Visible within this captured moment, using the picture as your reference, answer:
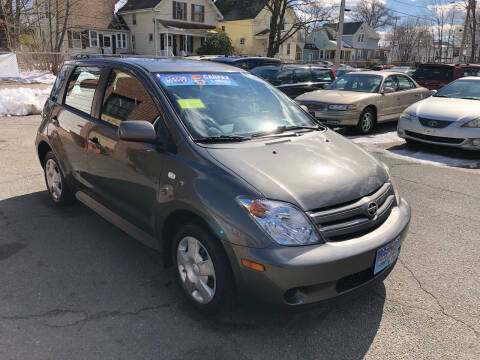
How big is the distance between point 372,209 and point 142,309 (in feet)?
5.88

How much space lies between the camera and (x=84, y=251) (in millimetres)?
3812

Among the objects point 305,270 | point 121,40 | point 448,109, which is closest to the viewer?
point 305,270

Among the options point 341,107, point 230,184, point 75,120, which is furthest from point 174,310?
point 341,107

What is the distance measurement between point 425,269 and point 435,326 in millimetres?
842

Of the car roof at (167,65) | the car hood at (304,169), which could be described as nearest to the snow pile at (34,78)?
the car roof at (167,65)

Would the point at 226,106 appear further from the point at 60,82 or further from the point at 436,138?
the point at 436,138

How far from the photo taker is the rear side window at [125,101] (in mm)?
3326

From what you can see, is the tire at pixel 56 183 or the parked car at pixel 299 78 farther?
the parked car at pixel 299 78

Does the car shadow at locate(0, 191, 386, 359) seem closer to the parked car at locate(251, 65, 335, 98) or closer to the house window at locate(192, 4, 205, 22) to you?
the parked car at locate(251, 65, 335, 98)

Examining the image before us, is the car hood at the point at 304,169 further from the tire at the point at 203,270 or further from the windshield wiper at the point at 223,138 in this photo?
the tire at the point at 203,270

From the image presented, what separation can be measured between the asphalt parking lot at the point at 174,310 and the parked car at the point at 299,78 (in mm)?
8883

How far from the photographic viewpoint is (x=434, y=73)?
46.2 feet

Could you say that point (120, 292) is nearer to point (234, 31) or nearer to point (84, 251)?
point (84, 251)

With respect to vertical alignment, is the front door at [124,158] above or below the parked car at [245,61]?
below
